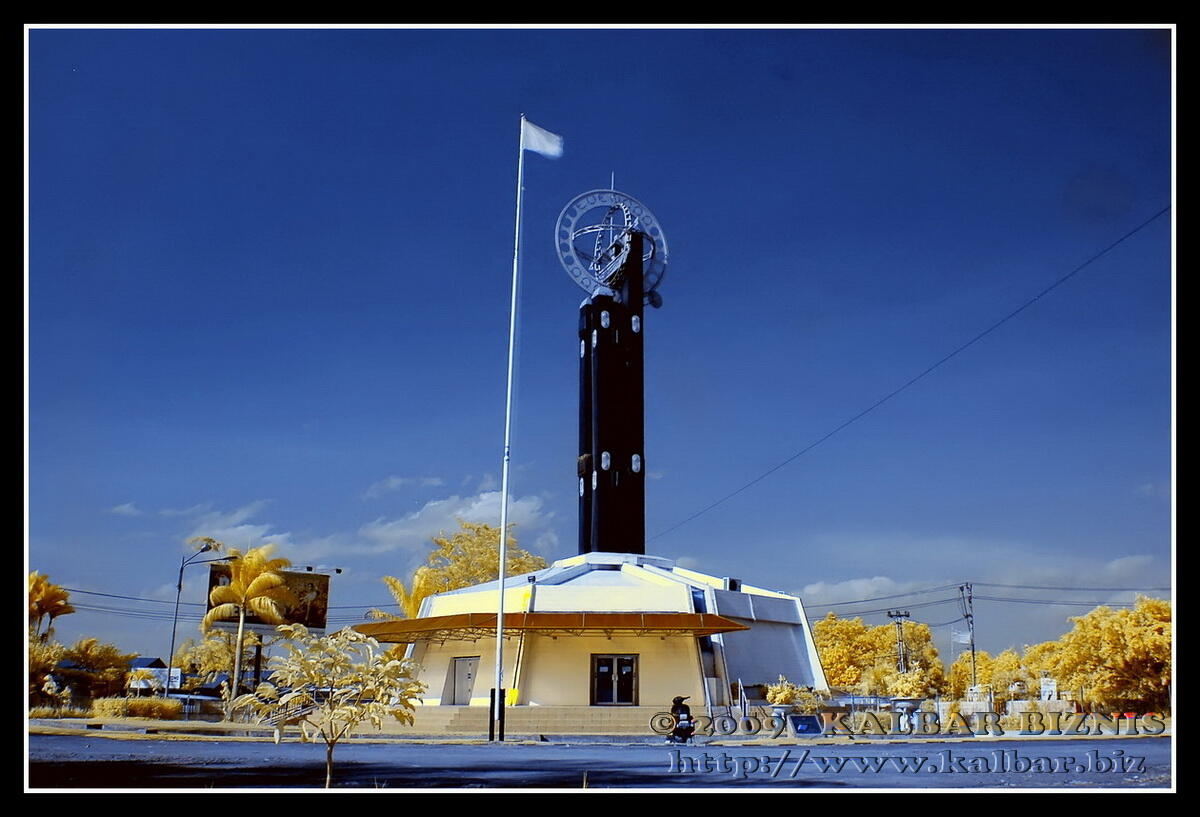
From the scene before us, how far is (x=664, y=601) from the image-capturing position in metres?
30.1

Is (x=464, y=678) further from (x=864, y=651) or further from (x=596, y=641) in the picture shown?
(x=864, y=651)

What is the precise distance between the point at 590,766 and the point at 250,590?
27.6 metres

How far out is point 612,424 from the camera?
36.1m

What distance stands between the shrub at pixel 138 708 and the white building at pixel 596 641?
6.09 metres

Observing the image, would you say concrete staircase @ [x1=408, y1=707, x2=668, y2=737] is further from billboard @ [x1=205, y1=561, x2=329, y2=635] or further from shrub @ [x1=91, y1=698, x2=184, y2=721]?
billboard @ [x1=205, y1=561, x2=329, y2=635]

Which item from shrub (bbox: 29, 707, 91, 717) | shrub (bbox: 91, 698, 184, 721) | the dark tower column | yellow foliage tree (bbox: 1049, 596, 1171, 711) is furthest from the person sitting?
shrub (bbox: 29, 707, 91, 717)

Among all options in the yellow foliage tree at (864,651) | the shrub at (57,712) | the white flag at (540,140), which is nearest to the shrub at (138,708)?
the shrub at (57,712)

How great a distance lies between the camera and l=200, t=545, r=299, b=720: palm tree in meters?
40.3

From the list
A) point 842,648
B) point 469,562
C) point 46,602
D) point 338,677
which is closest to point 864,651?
point 842,648
